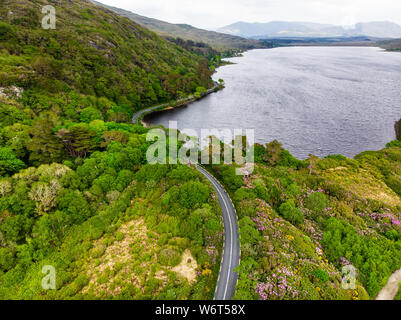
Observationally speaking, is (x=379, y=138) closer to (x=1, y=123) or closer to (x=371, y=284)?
(x=371, y=284)

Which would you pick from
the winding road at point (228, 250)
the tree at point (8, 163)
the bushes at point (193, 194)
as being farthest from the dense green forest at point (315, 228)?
the tree at point (8, 163)

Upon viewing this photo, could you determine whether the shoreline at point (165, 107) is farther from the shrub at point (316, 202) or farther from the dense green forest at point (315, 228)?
the shrub at point (316, 202)

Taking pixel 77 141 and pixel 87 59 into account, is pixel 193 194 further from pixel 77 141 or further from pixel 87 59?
pixel 87 59

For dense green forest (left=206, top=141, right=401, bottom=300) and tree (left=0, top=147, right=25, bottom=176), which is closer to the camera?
dense green forest (left=206, top=141, right=401, bottom=300)

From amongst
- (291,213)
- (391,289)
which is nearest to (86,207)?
(291,213)

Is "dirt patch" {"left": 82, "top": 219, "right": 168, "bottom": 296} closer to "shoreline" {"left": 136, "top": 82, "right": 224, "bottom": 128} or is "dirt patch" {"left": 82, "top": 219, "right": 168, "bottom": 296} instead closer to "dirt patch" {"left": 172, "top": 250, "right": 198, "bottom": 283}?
"dirt patch" {"left": 172, "top": 250, "right": 198, "bottom": 283}

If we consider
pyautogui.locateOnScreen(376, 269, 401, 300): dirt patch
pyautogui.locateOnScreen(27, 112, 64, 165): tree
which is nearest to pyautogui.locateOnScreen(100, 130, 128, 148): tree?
pyautogui.locateOnScreen(27, 112, 64, 165): tree
